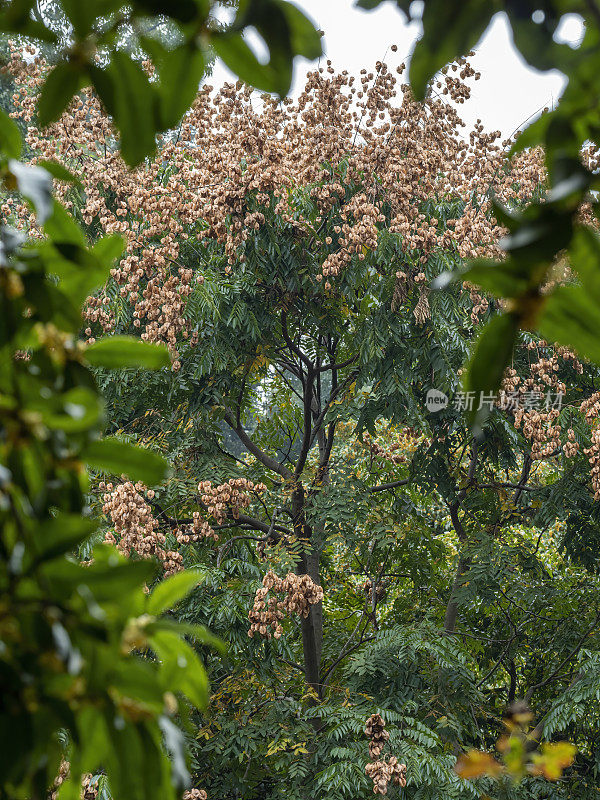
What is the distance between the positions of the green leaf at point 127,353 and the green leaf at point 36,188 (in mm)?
150

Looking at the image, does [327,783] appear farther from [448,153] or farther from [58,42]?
[58,42]

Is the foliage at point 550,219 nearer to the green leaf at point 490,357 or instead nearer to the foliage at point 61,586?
the green leaf at point 490,357

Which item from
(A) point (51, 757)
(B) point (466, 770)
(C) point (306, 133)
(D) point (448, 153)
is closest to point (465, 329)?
(D) point (448, 153)

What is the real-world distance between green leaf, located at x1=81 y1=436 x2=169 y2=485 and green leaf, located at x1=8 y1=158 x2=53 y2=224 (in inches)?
6.0

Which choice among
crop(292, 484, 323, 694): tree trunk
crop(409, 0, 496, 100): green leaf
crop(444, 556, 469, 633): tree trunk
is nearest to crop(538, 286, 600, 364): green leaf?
crop(409, 0, 496, 100): green leaf

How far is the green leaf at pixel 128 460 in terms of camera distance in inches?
20.5

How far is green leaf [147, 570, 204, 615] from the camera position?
579 millimetres

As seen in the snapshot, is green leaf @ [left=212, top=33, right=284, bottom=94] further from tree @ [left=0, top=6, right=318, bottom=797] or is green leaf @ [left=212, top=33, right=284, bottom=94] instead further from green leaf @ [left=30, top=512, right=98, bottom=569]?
green leaf @ [left=30, top=512, right=98, bottom=569]

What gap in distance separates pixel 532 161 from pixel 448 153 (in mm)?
607

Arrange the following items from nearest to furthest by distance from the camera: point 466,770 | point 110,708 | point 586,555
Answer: point 110,708
point 466,770
point 586,555

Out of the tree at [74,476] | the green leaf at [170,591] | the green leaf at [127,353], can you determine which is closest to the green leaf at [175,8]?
the tree at [74,476]

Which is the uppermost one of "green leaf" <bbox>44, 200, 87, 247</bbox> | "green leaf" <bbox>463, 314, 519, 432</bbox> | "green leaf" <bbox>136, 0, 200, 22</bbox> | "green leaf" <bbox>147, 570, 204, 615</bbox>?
"green leaf" <bbox>136, 0, 200, 22</bbox>

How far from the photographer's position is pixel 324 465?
21.3 feet

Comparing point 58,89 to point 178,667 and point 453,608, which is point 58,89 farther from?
point 453,608
